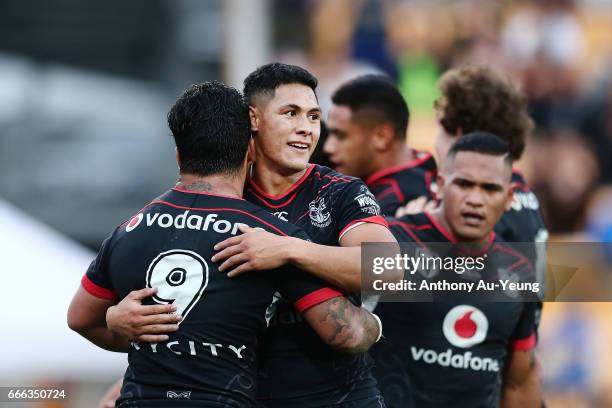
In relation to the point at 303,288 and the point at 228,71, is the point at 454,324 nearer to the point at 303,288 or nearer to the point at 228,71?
the point at 303,288

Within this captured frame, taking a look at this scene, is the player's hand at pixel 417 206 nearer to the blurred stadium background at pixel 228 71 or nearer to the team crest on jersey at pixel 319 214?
the team crest on jersey at pixel 319 214

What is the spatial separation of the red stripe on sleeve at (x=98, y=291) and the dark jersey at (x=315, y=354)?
0.62 meters

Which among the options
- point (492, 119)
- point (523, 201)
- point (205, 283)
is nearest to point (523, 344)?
point (523, 201)

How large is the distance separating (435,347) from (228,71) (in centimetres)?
918

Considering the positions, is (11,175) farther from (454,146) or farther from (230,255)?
(230,255)

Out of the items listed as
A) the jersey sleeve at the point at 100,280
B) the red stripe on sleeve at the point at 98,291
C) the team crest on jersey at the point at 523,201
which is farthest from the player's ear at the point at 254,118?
the team crest on jersey at the point at 523,201

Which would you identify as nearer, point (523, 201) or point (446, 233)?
point (446, 233)

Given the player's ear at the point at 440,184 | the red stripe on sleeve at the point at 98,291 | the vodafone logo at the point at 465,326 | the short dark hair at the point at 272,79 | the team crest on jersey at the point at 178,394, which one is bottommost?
the team crest on jersey at the point at 178,394

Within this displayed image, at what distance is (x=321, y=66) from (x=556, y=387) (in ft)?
17.4

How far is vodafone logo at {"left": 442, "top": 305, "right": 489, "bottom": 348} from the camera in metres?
5.10

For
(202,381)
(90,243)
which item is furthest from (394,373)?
(90,243)

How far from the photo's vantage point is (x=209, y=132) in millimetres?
3975

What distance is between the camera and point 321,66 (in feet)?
44.2

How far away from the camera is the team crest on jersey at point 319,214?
425cm
